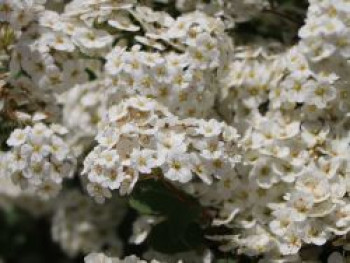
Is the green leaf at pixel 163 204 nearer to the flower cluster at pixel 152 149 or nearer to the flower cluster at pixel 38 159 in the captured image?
the flower cluster at pixel 152 149

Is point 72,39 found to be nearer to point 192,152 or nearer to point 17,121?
point 17,121

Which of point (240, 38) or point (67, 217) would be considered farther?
point (67, 217)

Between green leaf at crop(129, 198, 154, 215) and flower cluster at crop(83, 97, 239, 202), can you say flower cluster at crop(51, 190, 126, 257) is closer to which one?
green leaf at crop(129, 198, 154, 215)

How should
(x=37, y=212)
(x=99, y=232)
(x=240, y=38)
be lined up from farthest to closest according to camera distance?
(x=37, y=212)
(x=99, y=232)
(x=240, y=38)

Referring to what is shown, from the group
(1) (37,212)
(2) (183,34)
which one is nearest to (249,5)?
(2) (183,34)

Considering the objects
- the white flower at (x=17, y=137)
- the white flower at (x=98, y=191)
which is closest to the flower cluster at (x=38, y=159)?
the white flower at (x=17, y=137)

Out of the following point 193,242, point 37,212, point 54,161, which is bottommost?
point 37,212

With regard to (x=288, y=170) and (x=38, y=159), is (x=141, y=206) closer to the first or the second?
(x=38, y=159)
